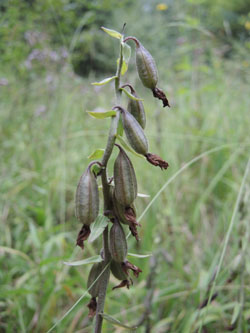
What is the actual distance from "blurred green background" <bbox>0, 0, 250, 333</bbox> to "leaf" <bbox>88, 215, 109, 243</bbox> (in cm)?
68

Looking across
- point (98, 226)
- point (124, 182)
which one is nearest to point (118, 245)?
point (98, 226)

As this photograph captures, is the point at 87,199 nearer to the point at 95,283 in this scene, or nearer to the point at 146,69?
the point at 95,283

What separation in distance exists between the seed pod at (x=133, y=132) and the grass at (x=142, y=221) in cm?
30

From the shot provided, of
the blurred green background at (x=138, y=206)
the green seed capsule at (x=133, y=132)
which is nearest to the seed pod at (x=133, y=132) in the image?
the green seed capsule at (x=133, y=132)

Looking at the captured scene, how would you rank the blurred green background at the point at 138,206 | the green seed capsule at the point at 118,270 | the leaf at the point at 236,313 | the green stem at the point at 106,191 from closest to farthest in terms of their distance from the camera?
the green stem at the point at 106,191, the green seed capsule at the point at 118,270, the leaf at the point at 236,313, the blurred green background at the point at 138,206

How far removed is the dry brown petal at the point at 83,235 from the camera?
2.91 feet

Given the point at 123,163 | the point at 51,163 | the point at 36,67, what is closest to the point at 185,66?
the point at 36,67

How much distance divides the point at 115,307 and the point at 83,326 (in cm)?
23

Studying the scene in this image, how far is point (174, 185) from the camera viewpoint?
2688mm

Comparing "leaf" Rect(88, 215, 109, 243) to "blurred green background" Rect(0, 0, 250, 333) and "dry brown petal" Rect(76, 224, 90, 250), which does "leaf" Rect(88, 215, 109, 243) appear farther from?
"blurred green background" Rect(0, 0, 250, 333)

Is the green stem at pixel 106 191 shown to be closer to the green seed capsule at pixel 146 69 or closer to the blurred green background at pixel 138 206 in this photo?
the green seed capsule at pixel 146 69

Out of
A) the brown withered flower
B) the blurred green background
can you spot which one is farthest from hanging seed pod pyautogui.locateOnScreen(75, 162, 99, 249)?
the blurred green background

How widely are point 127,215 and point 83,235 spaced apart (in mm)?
129

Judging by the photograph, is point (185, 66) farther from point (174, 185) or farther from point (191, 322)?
point (191, 322)
